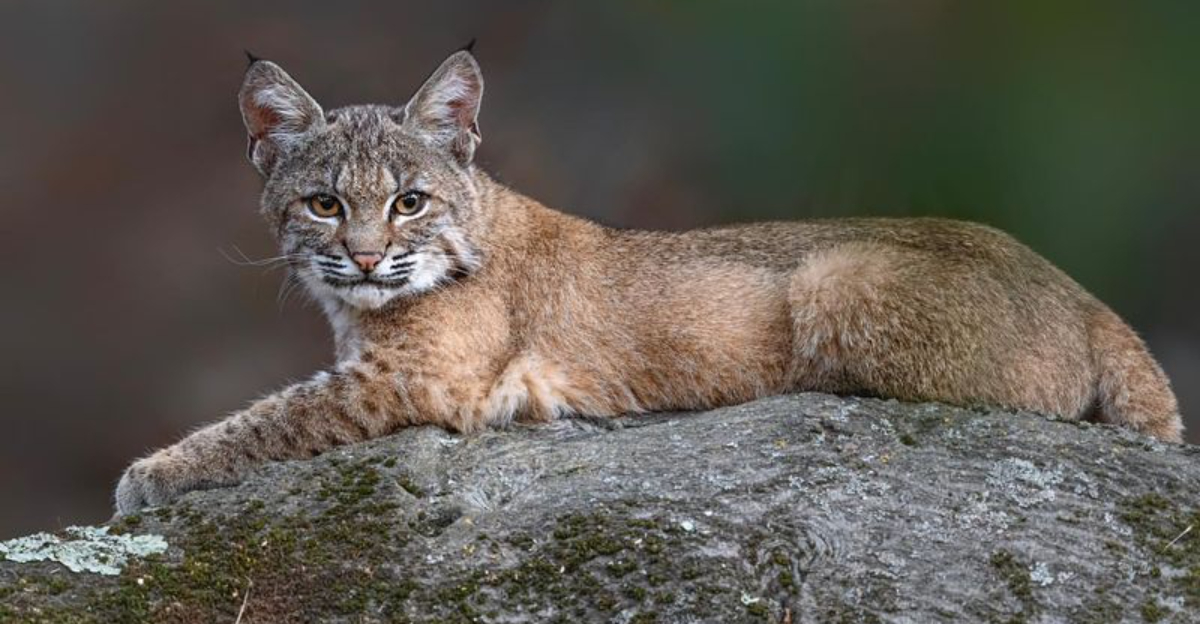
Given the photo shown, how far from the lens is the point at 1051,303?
24.1ft

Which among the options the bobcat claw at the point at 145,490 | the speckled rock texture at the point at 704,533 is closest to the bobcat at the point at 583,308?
the bobcat claw at the point at 145,490

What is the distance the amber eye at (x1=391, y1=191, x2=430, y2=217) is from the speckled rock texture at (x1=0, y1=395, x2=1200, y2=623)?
151cm

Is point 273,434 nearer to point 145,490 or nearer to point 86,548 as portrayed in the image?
point 145,490

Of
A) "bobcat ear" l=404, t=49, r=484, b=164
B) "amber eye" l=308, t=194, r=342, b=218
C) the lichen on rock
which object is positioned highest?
"bobcat ear" l=404, t=49, r=484, b=164

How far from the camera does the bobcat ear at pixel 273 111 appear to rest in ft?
25.1

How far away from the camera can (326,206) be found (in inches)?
292

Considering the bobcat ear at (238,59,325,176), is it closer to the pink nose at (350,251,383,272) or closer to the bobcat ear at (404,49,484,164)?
the bobcat ear at (404,49,484,164)

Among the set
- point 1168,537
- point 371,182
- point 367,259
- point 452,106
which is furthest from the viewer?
point 452,106

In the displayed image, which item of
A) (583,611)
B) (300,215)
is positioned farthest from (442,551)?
(300,215)

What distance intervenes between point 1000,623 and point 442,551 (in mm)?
1877

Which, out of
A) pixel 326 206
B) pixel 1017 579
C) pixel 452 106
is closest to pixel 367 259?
pixel 326 206

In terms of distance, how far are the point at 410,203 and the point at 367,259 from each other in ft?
1.48

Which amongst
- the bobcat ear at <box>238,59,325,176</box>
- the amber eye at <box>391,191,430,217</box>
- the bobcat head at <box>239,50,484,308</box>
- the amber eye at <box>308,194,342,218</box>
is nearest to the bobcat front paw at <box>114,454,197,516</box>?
the bobcat head at <box>239,50,484,308</box>

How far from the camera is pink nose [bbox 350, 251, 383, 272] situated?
23.5ft
